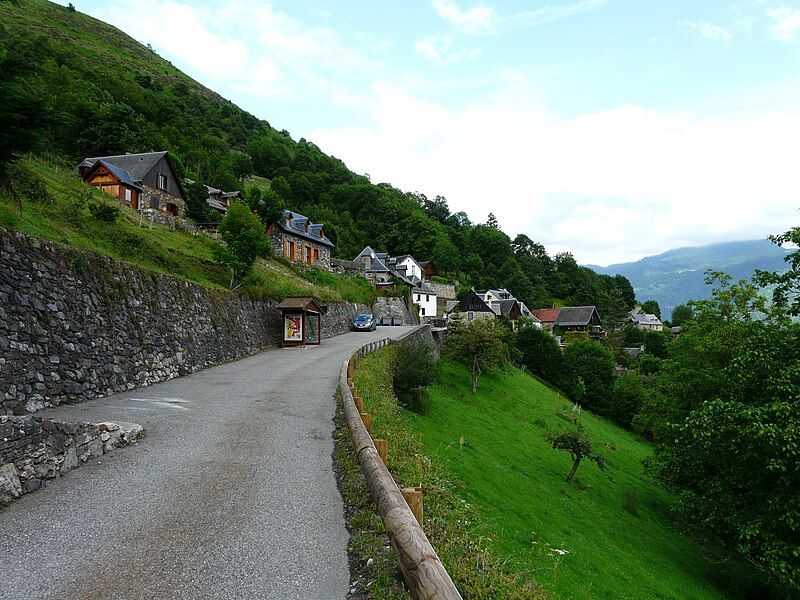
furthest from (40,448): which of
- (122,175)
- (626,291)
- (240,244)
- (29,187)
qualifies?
(626,291)

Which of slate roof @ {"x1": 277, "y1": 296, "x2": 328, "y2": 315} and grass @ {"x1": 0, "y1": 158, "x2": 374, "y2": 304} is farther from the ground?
grass @ {"x1": 0, "y1": 158, "x2": 374, "y2": 304}

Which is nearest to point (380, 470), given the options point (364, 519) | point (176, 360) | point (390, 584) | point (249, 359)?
point (364, 519)

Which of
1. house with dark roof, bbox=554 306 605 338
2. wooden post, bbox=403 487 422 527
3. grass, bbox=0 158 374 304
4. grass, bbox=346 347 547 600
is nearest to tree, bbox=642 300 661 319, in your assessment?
house with dark roof, bbox=554 306 605 338

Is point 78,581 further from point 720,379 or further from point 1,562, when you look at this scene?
point 720,379

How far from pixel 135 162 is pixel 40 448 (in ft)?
127

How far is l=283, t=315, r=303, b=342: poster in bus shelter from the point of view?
91.9ft

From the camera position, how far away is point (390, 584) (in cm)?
400

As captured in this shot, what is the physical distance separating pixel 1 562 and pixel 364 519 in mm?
3920

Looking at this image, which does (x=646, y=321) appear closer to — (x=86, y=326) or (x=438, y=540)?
(x=86, y=326)

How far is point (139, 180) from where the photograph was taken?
35.5 meters

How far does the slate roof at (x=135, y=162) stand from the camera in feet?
118

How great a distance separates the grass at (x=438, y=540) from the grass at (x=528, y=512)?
0.07 feet

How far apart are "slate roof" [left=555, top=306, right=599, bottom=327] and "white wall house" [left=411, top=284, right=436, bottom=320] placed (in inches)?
1106

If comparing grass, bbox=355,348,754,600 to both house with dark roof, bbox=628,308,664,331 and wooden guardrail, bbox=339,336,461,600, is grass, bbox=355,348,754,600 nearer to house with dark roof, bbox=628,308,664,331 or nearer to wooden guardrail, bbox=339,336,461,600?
wooden guardrail, bbox=339,336,461,600
